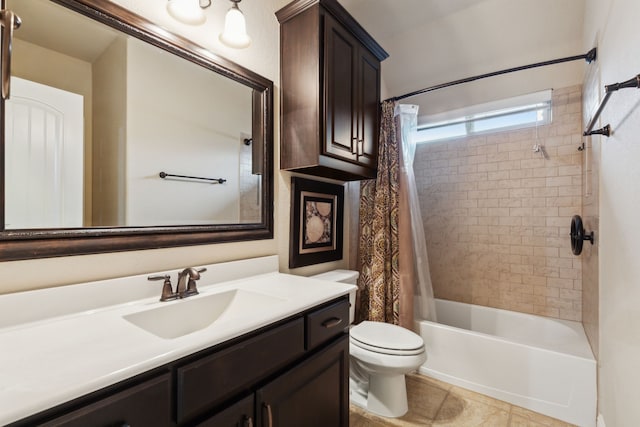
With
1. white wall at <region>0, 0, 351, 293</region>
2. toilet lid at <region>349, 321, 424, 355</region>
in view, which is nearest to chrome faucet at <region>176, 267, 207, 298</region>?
white wall at <region>0, 0, 351, 293</region>

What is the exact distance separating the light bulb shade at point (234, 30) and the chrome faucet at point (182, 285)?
3.53ft

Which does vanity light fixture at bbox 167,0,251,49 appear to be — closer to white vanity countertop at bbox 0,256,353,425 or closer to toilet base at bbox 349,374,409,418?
white vanity countertop at bbox 0,256,353,425

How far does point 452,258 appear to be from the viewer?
108 inches

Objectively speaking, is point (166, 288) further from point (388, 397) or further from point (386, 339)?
point (388, 397)

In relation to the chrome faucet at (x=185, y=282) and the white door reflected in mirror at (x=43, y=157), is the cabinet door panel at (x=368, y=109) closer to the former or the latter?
the chrome faucet at (x=185, y=282)

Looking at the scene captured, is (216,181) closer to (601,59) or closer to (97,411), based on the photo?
(97,411)

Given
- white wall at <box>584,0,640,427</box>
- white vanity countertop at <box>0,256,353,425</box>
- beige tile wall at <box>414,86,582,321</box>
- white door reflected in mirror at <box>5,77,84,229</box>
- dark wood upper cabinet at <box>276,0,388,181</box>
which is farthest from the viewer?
beige tile wall at <box>414,86,582,321</box>

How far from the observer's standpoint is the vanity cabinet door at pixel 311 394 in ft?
3.01

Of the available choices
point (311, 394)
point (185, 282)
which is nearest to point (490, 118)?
point (311, 394)

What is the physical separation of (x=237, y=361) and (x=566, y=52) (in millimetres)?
2925

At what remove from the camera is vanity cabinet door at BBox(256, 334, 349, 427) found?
919mm

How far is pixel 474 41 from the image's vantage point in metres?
2.31

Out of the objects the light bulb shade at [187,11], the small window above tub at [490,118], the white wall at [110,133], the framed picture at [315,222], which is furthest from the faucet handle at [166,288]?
the small window above tub at [490,118]

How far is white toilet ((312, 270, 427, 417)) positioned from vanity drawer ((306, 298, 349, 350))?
501mm
